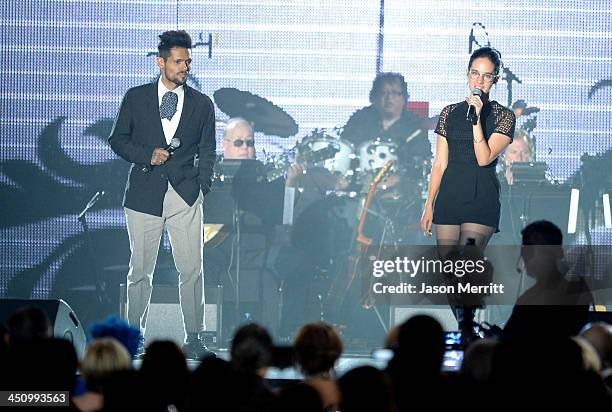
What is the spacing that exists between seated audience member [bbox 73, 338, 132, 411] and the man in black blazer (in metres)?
2.78

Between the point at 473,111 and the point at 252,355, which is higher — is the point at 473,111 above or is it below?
above

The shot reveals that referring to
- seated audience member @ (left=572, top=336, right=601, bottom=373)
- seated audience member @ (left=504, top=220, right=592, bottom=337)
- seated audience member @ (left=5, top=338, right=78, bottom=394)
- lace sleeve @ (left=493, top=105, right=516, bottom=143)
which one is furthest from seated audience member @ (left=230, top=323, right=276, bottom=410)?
lace sleeve @ (left=493, top=105, right=516, bottom=143)

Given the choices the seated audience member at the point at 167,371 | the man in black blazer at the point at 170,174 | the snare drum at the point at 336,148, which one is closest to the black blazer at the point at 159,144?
the man in black blazer at the point at 170,174

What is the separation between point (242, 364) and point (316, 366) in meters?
0.29

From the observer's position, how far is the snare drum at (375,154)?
7570mm

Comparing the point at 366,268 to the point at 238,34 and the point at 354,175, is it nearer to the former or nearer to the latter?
the point at 354,175

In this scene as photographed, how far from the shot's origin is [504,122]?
5.90 metres

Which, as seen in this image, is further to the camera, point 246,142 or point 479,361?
point 246,142

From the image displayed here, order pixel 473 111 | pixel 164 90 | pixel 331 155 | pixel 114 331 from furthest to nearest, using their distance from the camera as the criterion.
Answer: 1. pixel 331 155
2. pixel 164 90
3. pixel 473 111
4. pixel 114 331

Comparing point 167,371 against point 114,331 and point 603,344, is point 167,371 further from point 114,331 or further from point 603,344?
point 603,344

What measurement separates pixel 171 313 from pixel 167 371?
3.65 m

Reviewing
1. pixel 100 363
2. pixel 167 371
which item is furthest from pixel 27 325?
pixel 167 371

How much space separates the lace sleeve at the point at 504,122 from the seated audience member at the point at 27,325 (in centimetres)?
277

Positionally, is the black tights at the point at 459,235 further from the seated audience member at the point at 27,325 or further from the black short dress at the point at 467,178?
the seated audience member at the point at 27,325
